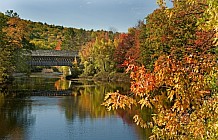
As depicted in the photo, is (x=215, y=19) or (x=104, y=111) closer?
(x=215, y=19)

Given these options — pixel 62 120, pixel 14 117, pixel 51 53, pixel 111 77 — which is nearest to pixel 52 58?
pixel 51 53

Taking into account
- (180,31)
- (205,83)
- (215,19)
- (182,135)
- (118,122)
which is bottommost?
(118,122)

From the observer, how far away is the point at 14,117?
21203 mm

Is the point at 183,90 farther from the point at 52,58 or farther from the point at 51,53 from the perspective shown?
the point at 52,58

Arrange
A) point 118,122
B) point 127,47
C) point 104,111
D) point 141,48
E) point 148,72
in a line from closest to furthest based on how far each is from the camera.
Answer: point 148,72
point 118,122
point 104,111
point 141,48
point 127,47

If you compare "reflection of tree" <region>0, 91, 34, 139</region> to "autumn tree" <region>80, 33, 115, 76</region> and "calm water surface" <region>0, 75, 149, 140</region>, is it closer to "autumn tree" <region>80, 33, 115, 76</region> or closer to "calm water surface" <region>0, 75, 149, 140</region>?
"calm water surface" <region>0, 75, 149, 140</region>

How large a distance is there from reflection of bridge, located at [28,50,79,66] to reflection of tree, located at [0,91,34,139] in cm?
2874

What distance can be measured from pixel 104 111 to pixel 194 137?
19.1 m

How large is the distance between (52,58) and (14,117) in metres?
38.6

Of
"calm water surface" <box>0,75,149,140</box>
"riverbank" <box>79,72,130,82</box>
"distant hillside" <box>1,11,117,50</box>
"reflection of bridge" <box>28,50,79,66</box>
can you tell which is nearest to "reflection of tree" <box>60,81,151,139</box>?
"calm water surface" <box>0,75,149,140</box>

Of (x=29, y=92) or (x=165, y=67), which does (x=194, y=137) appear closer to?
(x=165, y=67)

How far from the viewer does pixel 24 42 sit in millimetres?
48156

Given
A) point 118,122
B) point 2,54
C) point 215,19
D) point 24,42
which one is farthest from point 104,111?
point 24,42

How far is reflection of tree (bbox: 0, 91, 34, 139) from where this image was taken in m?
17.3
